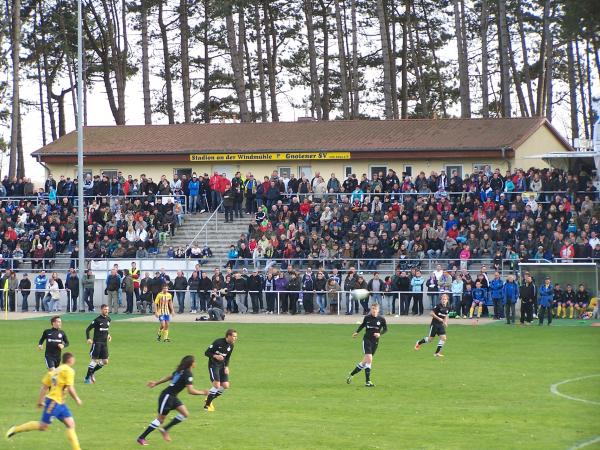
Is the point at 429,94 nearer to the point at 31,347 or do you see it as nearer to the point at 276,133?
the point at 276,133

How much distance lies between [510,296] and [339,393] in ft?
55.1

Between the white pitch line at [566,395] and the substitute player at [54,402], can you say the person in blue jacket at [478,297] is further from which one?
the substitute player at [54,402]

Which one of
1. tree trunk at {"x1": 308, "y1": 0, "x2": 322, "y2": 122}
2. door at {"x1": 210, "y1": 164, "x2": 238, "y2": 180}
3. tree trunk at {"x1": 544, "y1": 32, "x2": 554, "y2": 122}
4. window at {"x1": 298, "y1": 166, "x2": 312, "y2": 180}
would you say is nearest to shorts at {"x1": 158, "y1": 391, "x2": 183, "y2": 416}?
window at {"x1": 298, "y1": 166, "x2": 312, "y2": 180}

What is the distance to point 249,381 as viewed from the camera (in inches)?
912

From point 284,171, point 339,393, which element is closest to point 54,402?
point 339,393

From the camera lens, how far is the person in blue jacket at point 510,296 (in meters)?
36.4

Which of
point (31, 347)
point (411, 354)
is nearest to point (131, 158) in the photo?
point (31, 347)

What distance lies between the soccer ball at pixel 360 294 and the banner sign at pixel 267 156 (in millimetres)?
13403

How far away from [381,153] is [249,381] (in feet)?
99.1

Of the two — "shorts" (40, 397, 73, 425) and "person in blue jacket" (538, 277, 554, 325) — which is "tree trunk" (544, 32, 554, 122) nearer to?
"person in blue jacket" (538, 277, 554, 325)

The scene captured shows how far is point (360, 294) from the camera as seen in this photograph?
1590 inches

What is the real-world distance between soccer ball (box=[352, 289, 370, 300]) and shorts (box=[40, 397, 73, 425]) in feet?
86.8

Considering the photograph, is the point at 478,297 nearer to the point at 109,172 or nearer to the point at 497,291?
the point at 497,291

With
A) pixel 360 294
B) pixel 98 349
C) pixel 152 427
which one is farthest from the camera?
pixel 360 294
